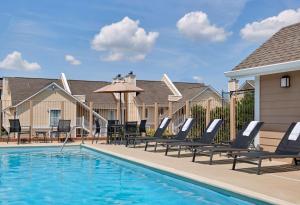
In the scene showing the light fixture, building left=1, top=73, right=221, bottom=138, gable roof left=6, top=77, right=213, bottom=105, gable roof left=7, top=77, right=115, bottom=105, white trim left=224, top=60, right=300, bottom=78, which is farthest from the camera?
gable roof left=6, top=77, right=213, bottom=105

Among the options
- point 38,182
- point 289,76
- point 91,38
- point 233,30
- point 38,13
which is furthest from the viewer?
point 91,38

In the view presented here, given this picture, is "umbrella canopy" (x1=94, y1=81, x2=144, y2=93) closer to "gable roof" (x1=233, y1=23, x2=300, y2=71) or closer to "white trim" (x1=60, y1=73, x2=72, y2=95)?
"gable roof" (x1=233, y1=23, x2=300, y2=71)

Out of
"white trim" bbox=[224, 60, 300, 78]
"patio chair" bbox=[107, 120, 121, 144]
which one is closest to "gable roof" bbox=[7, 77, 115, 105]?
"patio chair" bbox=[107, 120, 121, 144]

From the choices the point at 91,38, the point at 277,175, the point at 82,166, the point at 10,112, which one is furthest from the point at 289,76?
the point at 10,112

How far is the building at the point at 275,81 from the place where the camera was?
32.9 feet

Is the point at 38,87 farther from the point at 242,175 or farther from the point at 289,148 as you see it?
the point at 242,175

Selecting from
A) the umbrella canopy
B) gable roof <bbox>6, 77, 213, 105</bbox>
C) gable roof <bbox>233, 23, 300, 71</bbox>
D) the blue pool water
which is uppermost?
gable roof <bbox>6, 77, 213, 105</bbox>

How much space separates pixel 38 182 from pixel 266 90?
6047 mm

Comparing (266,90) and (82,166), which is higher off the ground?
(266,90)

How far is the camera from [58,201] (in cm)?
731

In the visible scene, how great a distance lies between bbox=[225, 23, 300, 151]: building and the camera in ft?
32.9

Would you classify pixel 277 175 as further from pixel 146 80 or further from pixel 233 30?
pixel 146 80

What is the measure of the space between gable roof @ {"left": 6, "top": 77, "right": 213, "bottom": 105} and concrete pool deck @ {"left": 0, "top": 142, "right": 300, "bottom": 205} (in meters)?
31.4

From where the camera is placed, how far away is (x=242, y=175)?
8.12 meters
